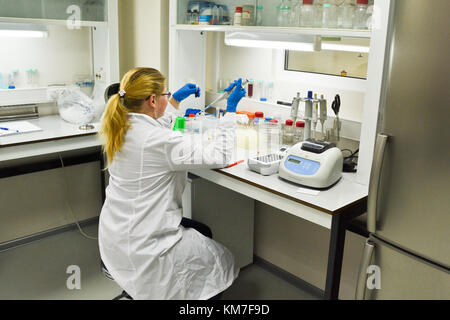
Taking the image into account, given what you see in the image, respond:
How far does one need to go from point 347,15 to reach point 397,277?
1212 millimetres

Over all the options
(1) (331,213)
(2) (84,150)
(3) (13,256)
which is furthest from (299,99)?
(3) (13,256)

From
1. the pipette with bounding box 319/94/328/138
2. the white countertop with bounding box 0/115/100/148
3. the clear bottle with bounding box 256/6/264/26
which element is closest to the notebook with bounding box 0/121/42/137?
the white countertop with bounding box 0/115/100/148

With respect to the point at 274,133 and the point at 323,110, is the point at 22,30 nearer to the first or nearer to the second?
the point at 274,133

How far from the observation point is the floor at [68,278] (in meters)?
2.46

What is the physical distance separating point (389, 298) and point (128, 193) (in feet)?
3.61

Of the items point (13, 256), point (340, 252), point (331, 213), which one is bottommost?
point (13, 256)

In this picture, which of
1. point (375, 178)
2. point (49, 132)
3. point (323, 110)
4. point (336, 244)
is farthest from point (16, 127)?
point (375, 178)

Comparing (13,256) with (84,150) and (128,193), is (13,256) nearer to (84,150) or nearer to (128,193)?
(84,150)

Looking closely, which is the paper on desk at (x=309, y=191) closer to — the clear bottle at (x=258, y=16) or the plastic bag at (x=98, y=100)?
the clear bottle at (x=258, y=16)

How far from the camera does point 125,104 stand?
1783mm

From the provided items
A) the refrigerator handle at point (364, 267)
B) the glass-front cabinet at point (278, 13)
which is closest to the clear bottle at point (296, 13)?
the glass-front cabinet at point (278, 13)

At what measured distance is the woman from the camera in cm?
173

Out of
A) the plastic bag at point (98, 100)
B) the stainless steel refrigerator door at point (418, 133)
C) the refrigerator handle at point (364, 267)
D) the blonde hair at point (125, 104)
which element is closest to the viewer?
the stainless steel refrigerator door at point (418, 133)

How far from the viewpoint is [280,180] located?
1931 mm
